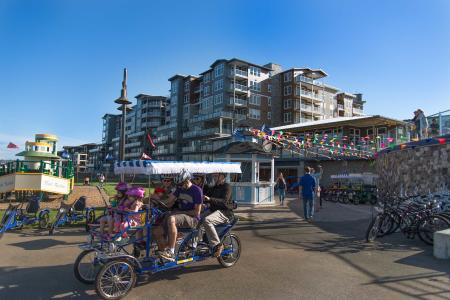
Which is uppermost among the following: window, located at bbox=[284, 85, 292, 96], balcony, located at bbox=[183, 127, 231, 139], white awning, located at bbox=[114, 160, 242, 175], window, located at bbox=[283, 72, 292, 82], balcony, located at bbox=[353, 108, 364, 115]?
window, located at bbox=[283, 72, 292, 82]

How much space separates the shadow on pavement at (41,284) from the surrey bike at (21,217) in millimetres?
4037

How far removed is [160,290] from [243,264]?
6.59 feet

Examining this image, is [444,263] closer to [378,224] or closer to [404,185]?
[378,224]

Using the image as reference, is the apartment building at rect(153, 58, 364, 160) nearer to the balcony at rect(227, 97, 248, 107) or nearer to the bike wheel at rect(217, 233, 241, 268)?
the balcony at rect(227, 97, 248, 107)

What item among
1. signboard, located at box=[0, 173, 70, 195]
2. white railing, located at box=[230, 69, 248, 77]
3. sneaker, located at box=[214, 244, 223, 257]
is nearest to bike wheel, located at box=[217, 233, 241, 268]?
sneaker, located at box=[214, 244, 223, 257]

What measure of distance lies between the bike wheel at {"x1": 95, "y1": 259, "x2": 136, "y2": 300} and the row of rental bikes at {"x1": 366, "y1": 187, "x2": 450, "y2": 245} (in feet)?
20.7

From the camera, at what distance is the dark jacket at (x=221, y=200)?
6.67 meters

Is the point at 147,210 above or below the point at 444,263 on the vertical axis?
above

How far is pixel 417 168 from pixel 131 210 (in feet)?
40.5

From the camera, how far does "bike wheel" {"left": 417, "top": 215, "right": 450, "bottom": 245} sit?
8.51 metres

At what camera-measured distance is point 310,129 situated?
39.8 metres

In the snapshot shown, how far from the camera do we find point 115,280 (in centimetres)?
490

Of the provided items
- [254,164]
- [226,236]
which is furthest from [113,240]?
[254,164]

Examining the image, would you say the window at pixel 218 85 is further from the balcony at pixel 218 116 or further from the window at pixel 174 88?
the window at pixel 174 88
